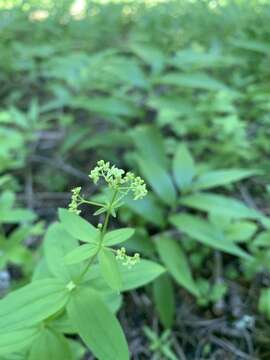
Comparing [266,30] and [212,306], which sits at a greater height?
[266,30]

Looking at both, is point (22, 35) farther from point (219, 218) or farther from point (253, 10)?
point (219, 218)

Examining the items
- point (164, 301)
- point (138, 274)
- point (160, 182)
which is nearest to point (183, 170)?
point (160, 182)

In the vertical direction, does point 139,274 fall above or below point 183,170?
above

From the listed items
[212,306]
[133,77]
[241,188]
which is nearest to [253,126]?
[241,188]

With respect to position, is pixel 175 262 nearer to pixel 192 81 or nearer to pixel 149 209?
pixel 149 209

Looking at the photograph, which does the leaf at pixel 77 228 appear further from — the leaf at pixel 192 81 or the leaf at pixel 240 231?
the leaf at pixel 192 81
